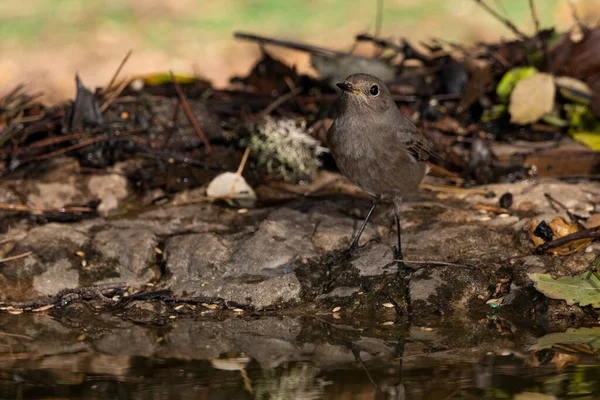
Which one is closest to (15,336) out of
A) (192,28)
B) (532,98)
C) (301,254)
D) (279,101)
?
(301,254)

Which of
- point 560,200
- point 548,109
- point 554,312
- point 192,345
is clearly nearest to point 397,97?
point 548,109

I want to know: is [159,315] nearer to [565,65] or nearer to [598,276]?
[598,276]

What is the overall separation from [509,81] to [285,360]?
3980mm

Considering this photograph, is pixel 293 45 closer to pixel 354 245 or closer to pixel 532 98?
Result: pixel 532 98

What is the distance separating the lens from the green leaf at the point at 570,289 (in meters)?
4.12

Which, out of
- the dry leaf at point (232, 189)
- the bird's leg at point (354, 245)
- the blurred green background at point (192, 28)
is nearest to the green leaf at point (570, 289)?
the bird's leg at point (354, 245)

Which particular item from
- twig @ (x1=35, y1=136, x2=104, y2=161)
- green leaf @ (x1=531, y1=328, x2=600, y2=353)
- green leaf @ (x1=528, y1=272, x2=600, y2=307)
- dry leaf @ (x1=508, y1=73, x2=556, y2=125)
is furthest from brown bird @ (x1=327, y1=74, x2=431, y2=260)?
twig @ (x1=35, y1=136, x2=104, y2=161)

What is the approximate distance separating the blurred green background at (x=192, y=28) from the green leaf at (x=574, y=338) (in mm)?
6440

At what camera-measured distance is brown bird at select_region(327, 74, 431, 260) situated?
5133 millimetres

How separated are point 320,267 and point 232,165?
182 centimetres

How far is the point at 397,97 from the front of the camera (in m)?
7.00

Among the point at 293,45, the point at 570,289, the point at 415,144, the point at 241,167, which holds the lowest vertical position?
the point at 570,289

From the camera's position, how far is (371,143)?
5145 mm

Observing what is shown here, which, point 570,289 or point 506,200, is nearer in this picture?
point 570,289
